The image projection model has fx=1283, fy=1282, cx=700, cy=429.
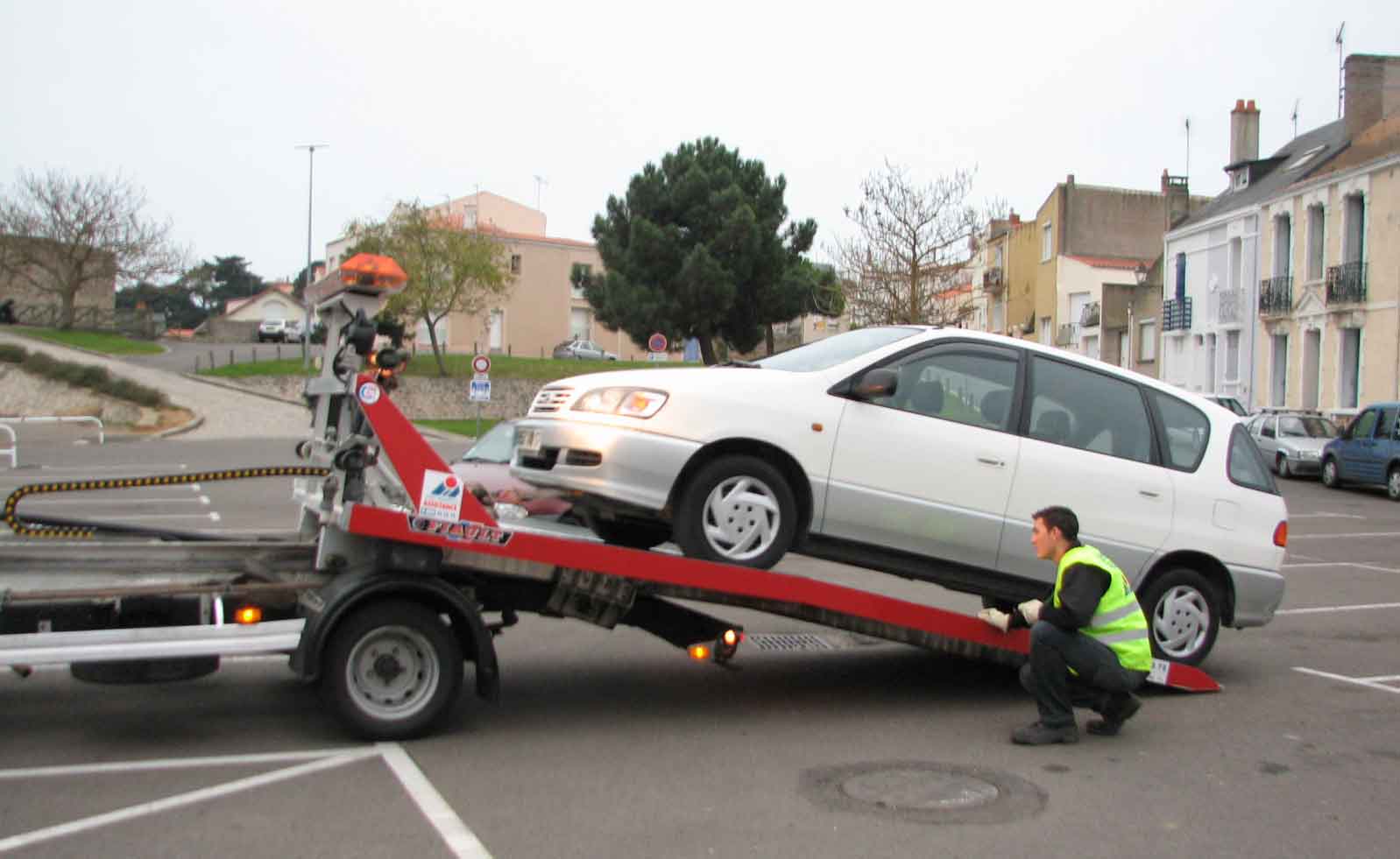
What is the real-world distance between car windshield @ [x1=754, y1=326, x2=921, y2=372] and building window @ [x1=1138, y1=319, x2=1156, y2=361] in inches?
1628

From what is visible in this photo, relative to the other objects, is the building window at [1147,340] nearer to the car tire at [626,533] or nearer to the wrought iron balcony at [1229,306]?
the wrought iron balcony at [1229,306]

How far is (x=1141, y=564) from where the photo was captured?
25.9 ft

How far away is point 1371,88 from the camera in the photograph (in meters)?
35.9

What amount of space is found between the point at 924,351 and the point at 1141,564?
1.98 m

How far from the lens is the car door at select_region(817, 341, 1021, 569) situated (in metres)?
7.05

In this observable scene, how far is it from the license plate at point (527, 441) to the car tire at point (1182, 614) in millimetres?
3922

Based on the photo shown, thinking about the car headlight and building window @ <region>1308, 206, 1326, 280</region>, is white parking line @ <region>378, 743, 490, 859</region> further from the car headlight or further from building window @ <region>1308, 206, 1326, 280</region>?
building window @ <region>1308, 206, 1326, 280</region>

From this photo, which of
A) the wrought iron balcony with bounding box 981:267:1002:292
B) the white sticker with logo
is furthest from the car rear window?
the wrought iron balcony with bounding box 981:267:1002:292

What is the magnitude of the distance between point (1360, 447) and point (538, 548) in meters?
23.4

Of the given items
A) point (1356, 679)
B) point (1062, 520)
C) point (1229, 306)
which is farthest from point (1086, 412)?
point (1229, 306)

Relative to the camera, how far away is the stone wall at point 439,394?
150 ft

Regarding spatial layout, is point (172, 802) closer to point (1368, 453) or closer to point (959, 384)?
point (959, 384)

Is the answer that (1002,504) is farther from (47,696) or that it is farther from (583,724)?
(47,696)

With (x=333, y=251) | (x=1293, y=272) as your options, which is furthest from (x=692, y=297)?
(x=333, y=251)
